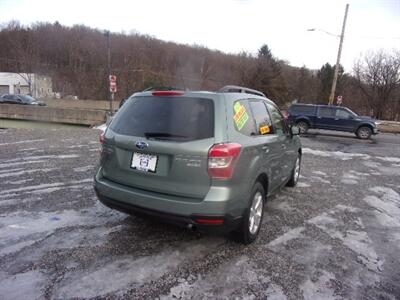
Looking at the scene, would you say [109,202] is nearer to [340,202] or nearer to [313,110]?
[340,202]

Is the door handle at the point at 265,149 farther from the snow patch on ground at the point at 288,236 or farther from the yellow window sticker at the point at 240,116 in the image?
the snow patch on ground at the point at 288,236

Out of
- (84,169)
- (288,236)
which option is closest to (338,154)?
(288,236)

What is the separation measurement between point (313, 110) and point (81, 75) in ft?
205

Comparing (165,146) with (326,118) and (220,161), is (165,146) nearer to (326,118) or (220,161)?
(220,161)

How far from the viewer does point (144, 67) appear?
73688 mm

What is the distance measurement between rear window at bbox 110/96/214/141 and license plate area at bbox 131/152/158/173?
196mm

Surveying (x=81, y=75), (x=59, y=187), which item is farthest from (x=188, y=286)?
(x=81, y=75)

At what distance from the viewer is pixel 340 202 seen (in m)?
5.45

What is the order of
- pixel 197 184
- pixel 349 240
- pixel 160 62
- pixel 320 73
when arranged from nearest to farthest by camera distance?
pixel 197 184 < pixel 349 240 < pixel 320 73 < pixel 160 62

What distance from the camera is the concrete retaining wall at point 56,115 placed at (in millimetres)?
18891

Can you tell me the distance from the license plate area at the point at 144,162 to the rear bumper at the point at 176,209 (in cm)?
23

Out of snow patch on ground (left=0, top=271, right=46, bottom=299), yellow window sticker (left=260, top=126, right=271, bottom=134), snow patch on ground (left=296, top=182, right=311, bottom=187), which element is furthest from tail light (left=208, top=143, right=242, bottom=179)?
snow patch on ground (left=296, top=182, right=311, bottom=187)

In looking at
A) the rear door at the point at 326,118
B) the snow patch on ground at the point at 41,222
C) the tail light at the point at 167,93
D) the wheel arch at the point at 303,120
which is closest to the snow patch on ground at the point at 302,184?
the snow patch on ground at the point at 41,222

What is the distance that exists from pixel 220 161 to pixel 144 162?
0.78 m
